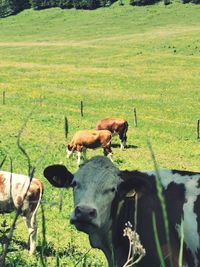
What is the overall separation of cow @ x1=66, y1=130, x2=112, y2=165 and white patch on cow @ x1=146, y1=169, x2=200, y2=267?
17.7 metres

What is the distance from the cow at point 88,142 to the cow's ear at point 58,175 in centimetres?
1736

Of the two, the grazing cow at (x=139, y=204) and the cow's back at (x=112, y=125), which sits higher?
the grazing cow at (x=139, y=204)

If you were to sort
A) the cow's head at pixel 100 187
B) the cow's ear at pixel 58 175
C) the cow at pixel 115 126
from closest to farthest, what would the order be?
1. the cow's head at pixel 100 187
2. the cow's ear at pixel 58 175
3. the cow at pixel 115 126

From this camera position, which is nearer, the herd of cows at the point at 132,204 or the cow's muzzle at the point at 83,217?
the cow's muzzle at the point at 83,217

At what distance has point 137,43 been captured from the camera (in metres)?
77.2

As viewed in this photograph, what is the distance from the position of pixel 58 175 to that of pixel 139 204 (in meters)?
1.11

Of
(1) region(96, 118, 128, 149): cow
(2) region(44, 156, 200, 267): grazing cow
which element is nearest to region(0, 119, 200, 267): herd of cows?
(2) region(44, 156, 200, 267): grazing cow

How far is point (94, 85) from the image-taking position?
51.0 metres

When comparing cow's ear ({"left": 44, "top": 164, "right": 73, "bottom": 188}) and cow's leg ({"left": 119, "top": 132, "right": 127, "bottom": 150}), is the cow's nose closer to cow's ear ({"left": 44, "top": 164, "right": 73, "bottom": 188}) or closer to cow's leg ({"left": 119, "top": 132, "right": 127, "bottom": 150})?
cow's ear ({"left": 44, "top": 164, "right": 73, "bottom": 188})

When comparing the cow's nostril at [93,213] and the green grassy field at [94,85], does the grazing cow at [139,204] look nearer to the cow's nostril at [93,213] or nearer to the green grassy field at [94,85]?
the cow's nostril at [93,213]

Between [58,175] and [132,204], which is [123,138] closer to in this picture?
[58,175]

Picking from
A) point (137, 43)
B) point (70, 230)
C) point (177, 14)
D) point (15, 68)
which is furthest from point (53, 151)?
point (177, 14)

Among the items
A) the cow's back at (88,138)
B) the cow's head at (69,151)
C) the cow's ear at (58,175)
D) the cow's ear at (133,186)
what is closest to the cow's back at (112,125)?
the cow's back at (88,138)

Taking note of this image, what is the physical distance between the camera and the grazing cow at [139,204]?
6379 millimetres
